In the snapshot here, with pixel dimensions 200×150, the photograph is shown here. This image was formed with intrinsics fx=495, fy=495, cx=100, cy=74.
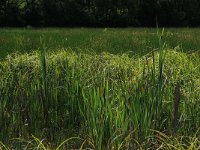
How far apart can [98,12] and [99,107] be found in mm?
50959

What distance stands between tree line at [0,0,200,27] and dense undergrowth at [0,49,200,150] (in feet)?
145

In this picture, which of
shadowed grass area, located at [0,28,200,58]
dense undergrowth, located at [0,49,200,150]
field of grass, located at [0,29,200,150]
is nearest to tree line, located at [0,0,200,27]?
shadowed grass area, located at [0,28,200,58]

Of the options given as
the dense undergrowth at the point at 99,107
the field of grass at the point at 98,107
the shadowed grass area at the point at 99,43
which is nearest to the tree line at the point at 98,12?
the shadowed grass area at the point at 99,43

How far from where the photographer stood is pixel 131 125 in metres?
Result: 4.34

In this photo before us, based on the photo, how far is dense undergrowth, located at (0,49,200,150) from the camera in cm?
432

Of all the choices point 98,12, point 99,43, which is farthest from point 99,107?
point 98,12

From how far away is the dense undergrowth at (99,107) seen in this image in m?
4.32

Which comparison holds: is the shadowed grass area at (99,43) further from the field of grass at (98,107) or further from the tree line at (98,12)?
the tree line at (98,12)

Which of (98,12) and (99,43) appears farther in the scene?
(98,12)

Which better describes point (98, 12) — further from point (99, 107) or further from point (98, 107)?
point (99, 107)

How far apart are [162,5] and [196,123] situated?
52234mm

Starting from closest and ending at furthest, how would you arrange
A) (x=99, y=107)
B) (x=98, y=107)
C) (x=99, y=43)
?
(x=99, y=107), (x=98, y=107), (x=99, y=43)

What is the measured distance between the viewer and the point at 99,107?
4.43 meters

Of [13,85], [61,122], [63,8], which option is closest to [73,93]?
[61,122]
